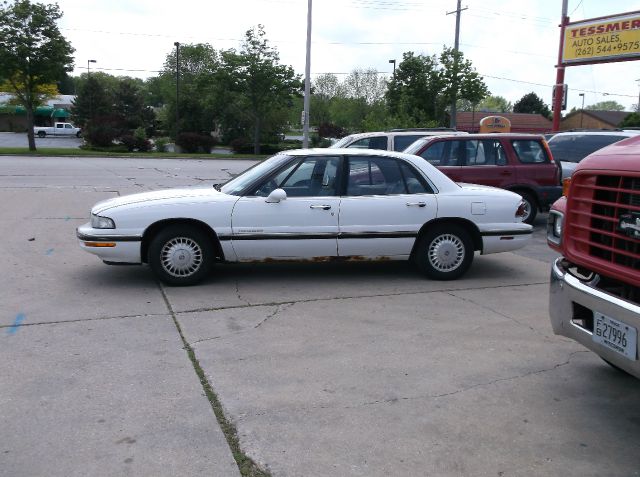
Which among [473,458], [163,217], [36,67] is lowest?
[473,458]

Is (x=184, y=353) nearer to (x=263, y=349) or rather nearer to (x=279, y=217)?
(x=263, y=349)

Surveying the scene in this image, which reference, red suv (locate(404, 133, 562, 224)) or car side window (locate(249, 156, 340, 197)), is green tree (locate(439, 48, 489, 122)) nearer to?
red suv (locate(404, 133, 562, 224))

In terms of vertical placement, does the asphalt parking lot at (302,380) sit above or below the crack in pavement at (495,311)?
below

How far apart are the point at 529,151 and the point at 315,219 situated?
249 inches

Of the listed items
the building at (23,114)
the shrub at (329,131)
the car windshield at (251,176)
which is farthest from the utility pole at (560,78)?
the building at (23,114)

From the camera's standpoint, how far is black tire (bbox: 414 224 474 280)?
23.2 ft

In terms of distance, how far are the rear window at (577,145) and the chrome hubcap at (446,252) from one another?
7885 millimetres

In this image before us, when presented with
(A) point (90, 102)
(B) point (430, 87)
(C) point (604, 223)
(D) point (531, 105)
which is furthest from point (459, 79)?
(D) point (531, 105)

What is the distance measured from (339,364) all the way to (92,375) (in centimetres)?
176

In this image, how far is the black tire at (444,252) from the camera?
708cm

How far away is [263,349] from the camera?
4.90 m

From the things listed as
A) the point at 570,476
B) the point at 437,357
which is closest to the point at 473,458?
the point at 570,476

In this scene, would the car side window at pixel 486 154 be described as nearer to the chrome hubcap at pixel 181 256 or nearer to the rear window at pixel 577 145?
the rear window at pixel 577 145

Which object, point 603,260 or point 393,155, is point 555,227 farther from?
point 393,155
